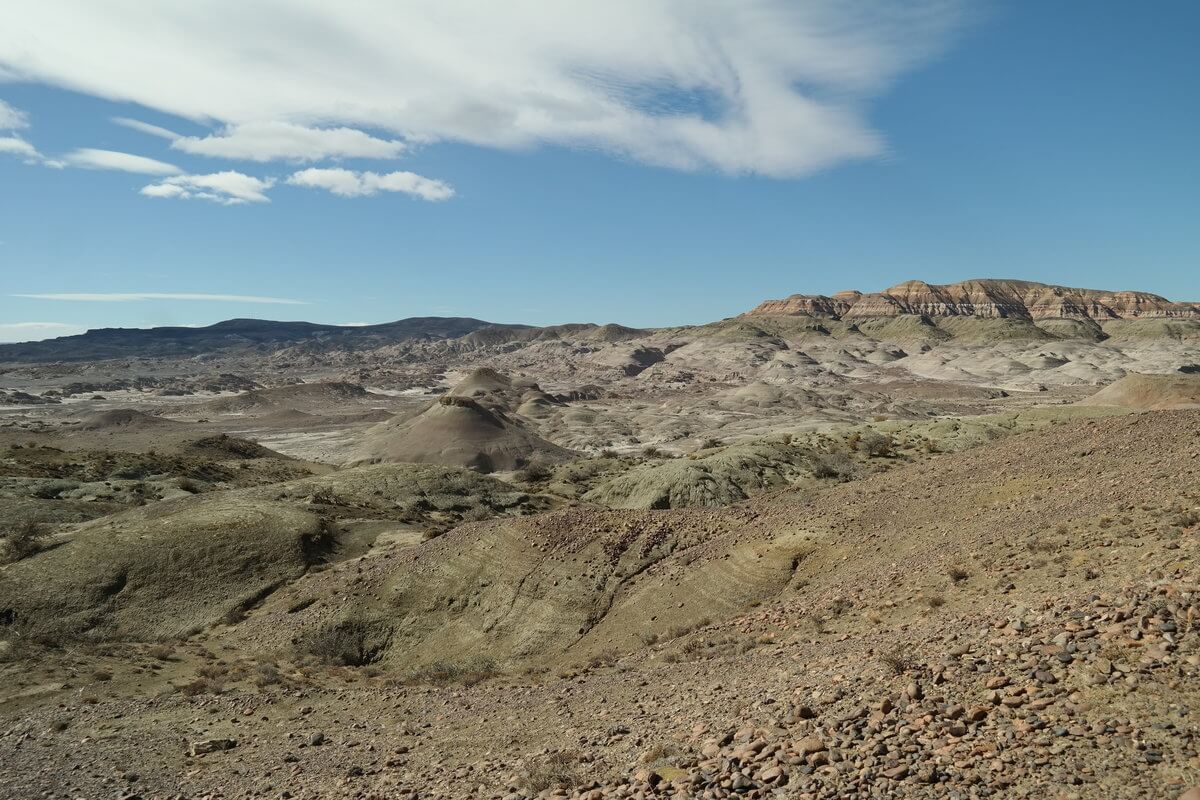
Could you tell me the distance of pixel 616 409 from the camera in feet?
365

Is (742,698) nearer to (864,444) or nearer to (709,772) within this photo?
(709,772)

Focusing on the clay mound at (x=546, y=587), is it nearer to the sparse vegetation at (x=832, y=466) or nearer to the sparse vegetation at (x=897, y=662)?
the sparse vegetation at (x=897, y=662)

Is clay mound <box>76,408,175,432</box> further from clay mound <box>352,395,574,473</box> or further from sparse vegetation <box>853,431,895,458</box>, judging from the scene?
sparse vegetation <box>853,431,895,458</box>

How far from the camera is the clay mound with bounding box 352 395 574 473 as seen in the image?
6268cm

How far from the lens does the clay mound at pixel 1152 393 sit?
54.5m

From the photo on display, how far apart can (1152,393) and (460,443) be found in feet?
191

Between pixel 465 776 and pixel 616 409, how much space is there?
10015cm

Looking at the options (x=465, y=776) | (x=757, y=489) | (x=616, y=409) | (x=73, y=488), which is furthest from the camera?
(x=616, y=409)

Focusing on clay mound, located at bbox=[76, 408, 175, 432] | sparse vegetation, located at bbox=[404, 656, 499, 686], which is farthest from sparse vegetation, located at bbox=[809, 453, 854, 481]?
clay mound, located at bbox=[76, 408, 175, 432]

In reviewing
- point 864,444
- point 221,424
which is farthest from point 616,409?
point 864,444

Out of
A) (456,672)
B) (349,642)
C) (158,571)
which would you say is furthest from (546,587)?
(158,571)

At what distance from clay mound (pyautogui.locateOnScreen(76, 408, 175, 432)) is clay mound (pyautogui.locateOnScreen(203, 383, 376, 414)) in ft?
78.4

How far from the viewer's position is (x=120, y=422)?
296ft

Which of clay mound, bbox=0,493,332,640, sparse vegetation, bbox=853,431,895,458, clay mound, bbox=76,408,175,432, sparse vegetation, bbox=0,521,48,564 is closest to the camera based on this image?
clay mound, bbox=0,493,332,640
